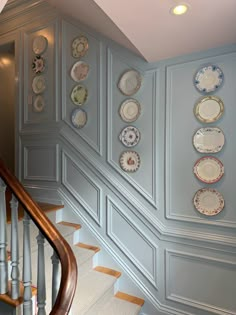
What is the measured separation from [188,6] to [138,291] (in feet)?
7.54

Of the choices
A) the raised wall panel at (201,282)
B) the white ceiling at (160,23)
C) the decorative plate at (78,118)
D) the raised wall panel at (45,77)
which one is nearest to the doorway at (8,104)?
the raised wall panel at (45,77)

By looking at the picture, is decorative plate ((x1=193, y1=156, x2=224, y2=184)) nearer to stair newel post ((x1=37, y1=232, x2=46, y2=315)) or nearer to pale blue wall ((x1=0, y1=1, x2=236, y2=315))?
pale blue wall ((x1=0, y1=1, x2=236, y2=315))

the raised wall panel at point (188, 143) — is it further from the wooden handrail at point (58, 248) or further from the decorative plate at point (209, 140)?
the wooden handrail at point (58, 248)

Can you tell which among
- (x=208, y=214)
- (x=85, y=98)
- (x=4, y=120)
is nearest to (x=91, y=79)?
(x=85, y=98)

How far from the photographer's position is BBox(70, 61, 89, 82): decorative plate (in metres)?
2.36

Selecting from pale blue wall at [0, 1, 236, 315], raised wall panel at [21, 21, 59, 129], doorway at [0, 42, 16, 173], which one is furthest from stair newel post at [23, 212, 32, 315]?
doorway at [0, 42, 16, 173]

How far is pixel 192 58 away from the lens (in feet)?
5.91

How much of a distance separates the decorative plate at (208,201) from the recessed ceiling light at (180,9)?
4.19ft

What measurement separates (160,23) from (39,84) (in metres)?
1.69

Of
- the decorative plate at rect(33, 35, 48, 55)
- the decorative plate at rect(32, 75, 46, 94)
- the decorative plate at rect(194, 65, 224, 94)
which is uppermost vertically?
the decorative plate at rect(33, 35, 48, 55)

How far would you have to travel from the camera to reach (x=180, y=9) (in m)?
1.40

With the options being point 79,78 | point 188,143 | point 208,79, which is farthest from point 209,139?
point 79,78

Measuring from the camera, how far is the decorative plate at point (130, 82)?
2045 mm

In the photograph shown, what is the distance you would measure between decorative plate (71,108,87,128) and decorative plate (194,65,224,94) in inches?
45.6
